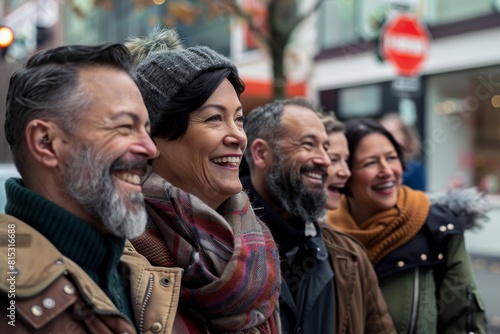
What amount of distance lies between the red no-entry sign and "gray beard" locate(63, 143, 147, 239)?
7.11 meters

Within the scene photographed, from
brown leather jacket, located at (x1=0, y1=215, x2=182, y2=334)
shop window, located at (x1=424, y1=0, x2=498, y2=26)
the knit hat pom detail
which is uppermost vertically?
shop window, located at (x1=424, y1=0, x2=498, y2=26)

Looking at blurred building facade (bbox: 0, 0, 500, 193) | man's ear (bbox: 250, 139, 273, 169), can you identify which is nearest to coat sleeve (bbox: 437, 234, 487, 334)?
man's ear (bbox: 250, 139, 273, 169)

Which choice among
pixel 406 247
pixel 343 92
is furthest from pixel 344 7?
pixel 406 247

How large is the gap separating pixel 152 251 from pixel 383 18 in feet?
29.3

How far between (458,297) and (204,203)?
62.0 inches

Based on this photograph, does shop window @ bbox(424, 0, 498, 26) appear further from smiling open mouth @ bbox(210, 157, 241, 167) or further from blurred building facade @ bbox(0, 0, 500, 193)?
smiling open mouth @ bbox(210, 157, 241, 167)

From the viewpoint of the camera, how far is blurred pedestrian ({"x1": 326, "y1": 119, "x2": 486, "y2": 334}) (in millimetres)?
3080

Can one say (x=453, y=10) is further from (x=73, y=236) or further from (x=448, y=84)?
(x=73, y=236)

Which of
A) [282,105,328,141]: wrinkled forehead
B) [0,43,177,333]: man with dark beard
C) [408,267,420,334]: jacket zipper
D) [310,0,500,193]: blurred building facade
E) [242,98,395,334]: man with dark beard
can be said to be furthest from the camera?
[310,0,500,193]: blurred building facade

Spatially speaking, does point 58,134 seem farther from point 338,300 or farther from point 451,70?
point 451,70

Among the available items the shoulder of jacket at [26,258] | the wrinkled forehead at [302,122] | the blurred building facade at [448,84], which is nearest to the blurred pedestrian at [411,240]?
the wrinkled forehead at [302,122]

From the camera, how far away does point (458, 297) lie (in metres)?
3.09

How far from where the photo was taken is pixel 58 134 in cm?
165

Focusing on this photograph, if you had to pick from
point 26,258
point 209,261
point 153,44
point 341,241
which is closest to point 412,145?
point 341,241
